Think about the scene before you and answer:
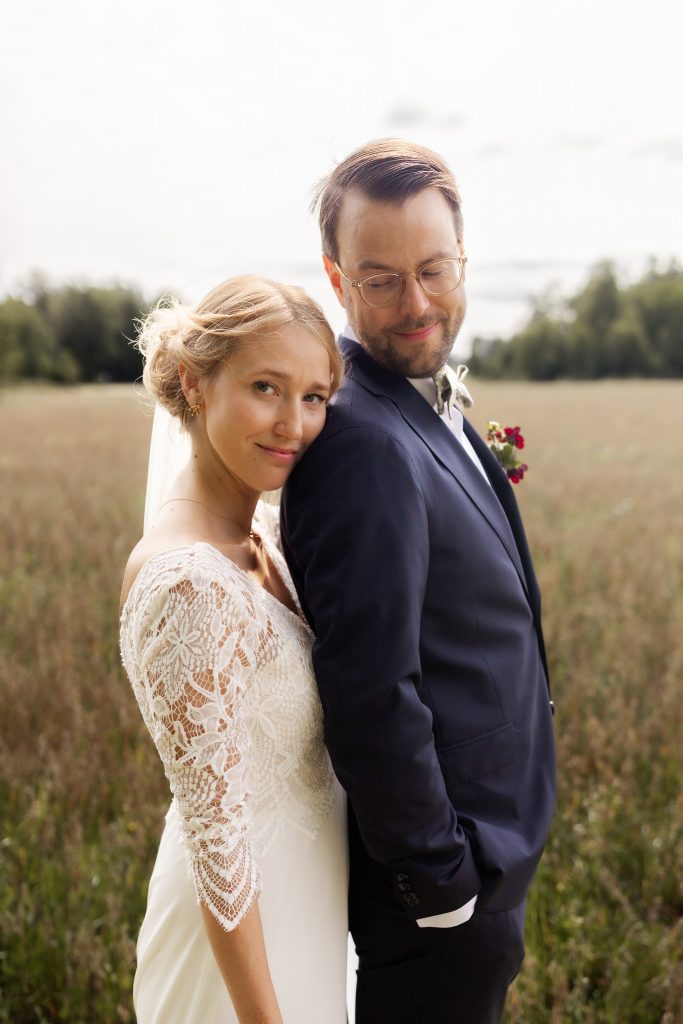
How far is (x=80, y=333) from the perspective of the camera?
59531 mm

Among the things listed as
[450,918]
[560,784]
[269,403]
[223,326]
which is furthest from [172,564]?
[560,784]

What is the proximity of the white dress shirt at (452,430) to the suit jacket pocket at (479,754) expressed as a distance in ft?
0.80

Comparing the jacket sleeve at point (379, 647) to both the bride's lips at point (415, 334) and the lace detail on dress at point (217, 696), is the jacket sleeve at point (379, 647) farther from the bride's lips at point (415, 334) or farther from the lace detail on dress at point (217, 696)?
the bride's lips at point (415, 334)

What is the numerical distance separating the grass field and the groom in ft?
2.80

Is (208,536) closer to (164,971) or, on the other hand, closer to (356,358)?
(356,358)

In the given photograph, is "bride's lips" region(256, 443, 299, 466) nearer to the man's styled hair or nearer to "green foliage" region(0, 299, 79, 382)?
the man's styled hair

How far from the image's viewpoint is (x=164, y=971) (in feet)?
5.93

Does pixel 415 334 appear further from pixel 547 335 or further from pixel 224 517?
pixel 547 335

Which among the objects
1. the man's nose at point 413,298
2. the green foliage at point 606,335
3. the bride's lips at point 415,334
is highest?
the man's nose at point 413,298

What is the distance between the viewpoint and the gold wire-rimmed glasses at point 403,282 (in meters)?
1.81

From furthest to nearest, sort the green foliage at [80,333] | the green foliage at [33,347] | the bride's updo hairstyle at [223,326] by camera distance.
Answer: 1. the green foliage at [80,333]
2. the green foliage at [33,347]
3. the bride's updo hairstyle at [223,326]

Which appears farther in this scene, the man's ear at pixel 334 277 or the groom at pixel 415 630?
the man's ear at pixel 334 277

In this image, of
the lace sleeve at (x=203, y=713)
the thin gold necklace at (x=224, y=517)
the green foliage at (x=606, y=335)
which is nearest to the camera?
the lace sleeve at (x=203, y=713)

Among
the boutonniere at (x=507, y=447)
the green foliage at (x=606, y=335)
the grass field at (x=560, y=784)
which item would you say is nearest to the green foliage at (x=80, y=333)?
the green foliage at (x=606, y=335)
